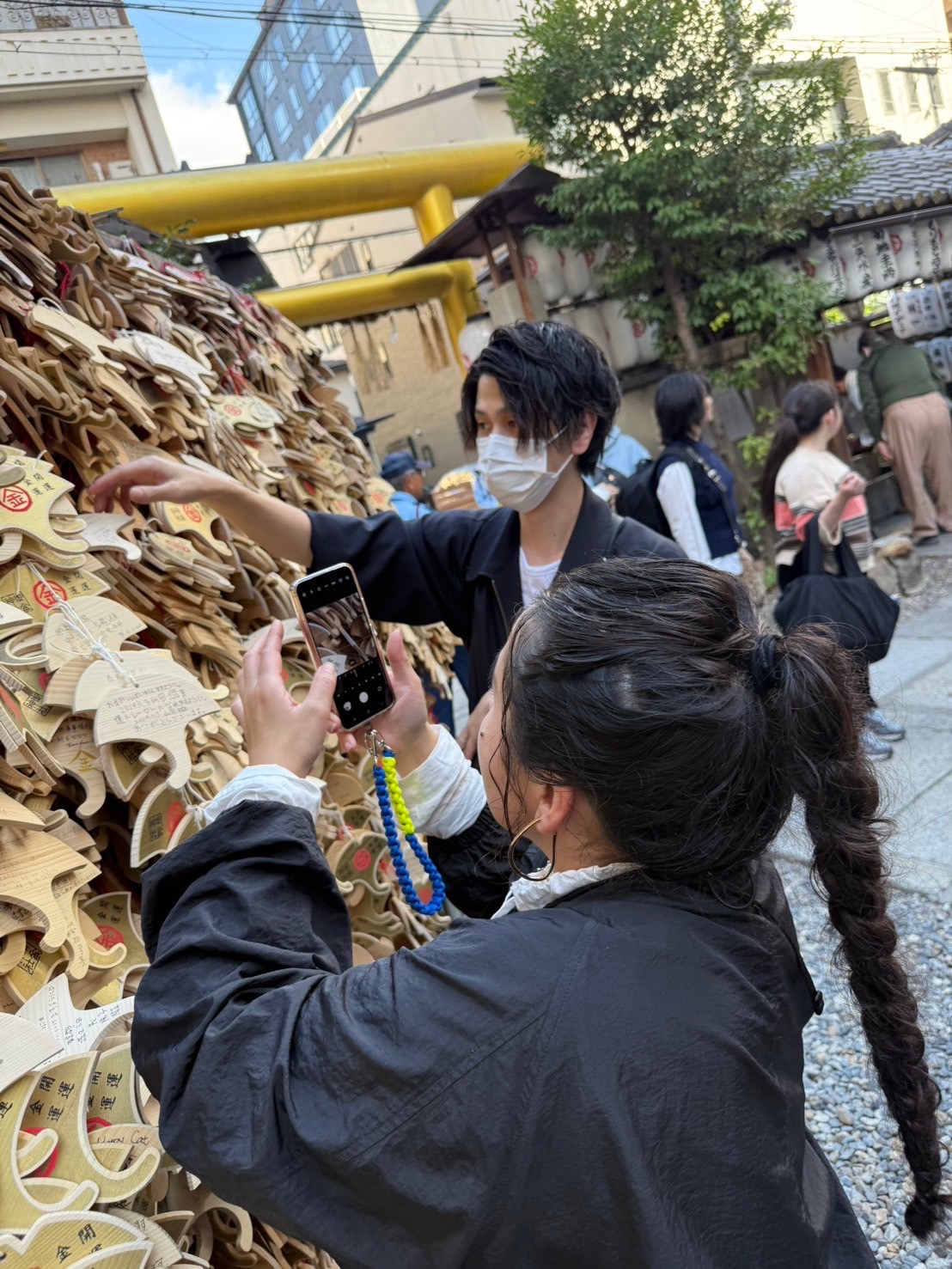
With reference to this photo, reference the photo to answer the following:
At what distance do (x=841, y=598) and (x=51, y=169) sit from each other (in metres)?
3.17

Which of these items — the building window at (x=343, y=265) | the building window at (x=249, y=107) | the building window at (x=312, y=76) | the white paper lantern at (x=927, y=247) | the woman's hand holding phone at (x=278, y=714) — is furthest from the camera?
the building window at (x=343, y=265)

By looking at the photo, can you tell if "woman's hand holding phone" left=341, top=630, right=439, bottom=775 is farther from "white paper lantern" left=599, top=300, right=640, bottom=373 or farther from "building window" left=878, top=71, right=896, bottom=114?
"building window" left=878, top=71, right=896, bottom=114

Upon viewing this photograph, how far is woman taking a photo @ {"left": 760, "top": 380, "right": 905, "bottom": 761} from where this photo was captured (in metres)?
3.73

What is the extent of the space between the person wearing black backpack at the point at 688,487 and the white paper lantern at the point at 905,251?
5810mm

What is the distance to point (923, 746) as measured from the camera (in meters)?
3.99

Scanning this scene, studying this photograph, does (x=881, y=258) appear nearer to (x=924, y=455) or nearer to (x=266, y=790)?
(x=924, y=455)

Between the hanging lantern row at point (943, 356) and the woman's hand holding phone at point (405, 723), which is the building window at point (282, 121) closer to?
the woman's hand holding phone at point (405, 723)

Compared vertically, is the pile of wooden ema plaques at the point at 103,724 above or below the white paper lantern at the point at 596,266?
below

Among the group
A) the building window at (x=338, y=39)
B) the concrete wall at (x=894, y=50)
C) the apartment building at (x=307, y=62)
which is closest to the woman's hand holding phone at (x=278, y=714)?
the apartment building at (x=307, y=62)

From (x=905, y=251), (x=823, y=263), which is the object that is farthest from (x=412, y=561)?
(x=905, y=251)

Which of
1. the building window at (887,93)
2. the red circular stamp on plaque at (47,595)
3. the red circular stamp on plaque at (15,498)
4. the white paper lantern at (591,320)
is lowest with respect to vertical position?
the red circular stamp on plaque at (47,595)

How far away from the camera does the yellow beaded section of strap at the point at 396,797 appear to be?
126cm

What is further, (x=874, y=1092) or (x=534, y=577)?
(x=874, y=1092)

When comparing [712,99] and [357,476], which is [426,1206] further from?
[712,99]
